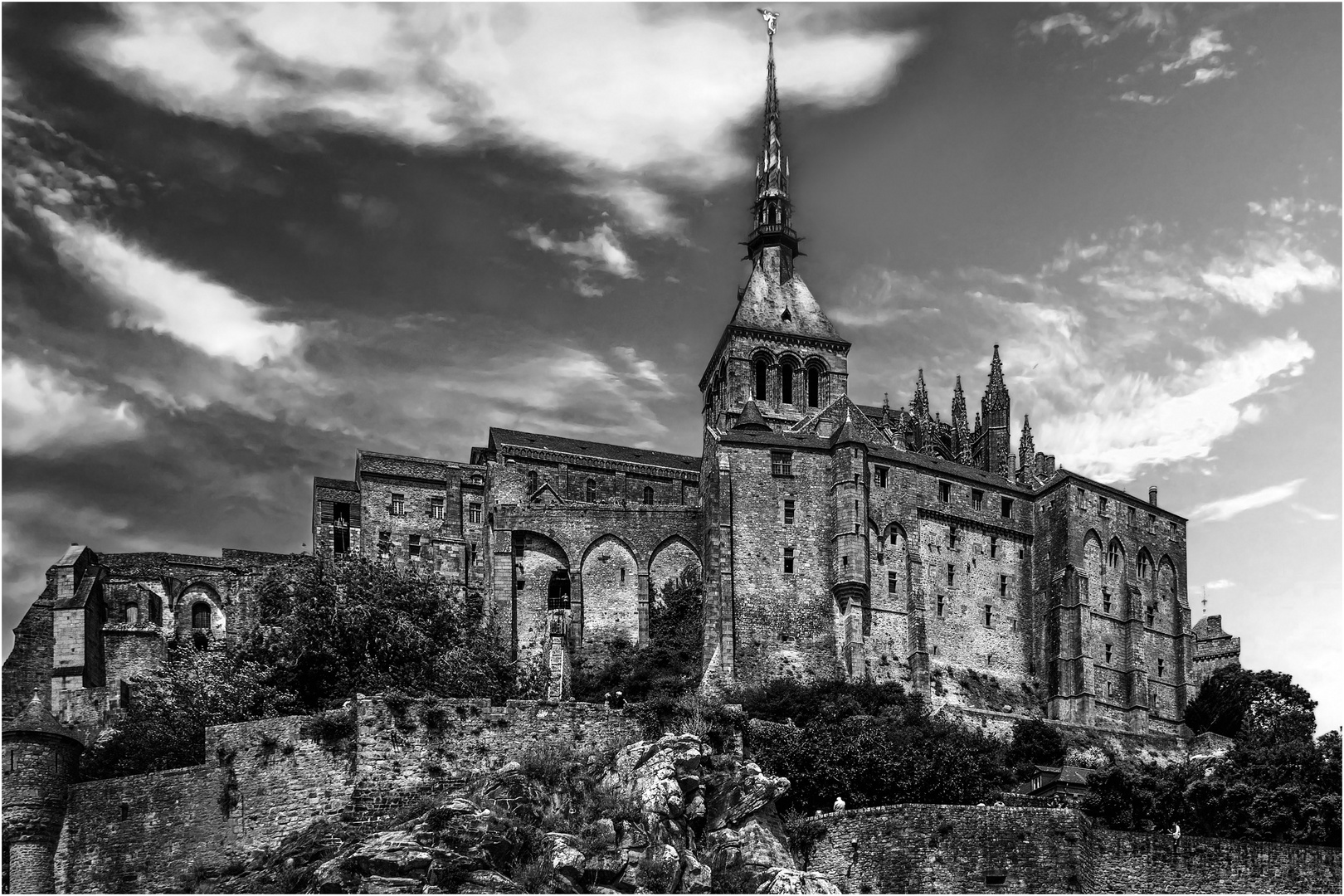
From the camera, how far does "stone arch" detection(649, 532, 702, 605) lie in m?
89.2

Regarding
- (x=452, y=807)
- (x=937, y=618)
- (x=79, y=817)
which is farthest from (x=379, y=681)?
(x=937, y=618)

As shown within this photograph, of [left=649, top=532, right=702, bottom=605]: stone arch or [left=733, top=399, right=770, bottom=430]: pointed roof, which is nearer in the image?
[left=649, top=532, right=702, bottom=605]: stone arch

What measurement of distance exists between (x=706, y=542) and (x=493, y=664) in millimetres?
28425

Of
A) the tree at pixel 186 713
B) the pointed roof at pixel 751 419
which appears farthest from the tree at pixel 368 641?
the pointed roof at pixel 751 419

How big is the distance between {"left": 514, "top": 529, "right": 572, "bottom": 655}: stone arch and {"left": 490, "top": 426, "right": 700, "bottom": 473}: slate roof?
35.0 ft

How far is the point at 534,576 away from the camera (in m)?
87.8

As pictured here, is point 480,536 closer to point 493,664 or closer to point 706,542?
point 706,542

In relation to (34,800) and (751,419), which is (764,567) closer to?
(751,419)

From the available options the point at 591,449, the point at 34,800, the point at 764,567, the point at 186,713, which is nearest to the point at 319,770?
the point at 34,800

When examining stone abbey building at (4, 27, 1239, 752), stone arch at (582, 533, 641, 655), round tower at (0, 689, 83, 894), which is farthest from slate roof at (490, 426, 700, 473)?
round tower at (0, 689, 83, 894)

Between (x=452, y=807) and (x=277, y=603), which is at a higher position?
(x=277, y=603)

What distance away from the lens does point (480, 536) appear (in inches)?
3789

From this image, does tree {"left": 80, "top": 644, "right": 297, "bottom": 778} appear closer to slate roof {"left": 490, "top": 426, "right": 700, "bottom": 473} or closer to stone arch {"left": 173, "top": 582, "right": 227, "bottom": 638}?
stone arch {"left": 173, "top": 582, "right": 227, "bottom": 638}

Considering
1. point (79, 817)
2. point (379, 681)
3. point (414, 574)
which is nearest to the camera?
point (79, 817)
